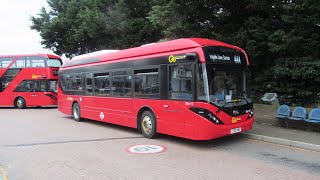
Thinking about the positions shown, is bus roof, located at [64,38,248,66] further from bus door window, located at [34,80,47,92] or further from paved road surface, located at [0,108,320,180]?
bus door window, located at [34,80,47,92]

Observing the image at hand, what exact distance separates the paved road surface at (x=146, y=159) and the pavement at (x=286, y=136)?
243mm

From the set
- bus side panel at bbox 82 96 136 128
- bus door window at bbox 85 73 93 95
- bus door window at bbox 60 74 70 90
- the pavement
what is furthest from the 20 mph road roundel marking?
bus door window at bbox 60 74 70 90

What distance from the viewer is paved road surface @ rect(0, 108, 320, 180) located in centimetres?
640

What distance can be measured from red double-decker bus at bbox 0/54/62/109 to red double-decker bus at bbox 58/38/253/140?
12688mm

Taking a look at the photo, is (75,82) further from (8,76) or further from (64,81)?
(8,76)

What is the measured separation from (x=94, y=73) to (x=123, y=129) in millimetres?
2813

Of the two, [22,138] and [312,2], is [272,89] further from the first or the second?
[22,138]

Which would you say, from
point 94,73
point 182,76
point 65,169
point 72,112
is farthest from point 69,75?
point 65,169

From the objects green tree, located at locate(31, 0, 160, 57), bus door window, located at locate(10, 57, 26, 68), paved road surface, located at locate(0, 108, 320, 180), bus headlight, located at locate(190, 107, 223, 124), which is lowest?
paved road surface, located at locate(0, 108, 320, 180)

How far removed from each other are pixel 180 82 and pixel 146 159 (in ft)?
8.20

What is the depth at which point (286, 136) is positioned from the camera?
9633 mm

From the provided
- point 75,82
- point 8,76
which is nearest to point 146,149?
point 75,82

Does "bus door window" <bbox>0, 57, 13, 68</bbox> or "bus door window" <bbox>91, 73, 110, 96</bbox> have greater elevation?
"bus door window" <bbox>0, 57, 13, 68</bbox>

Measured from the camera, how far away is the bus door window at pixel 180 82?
344 inches
